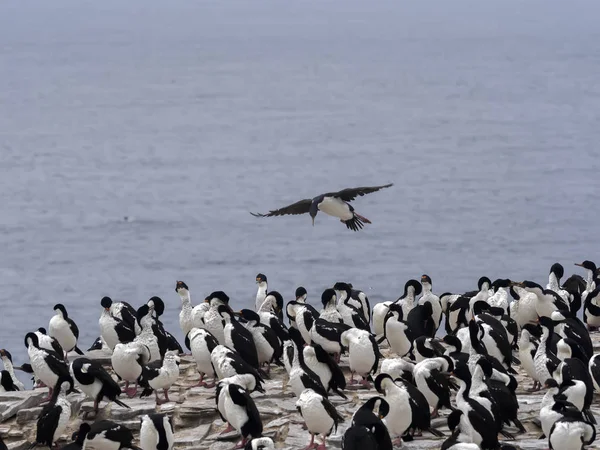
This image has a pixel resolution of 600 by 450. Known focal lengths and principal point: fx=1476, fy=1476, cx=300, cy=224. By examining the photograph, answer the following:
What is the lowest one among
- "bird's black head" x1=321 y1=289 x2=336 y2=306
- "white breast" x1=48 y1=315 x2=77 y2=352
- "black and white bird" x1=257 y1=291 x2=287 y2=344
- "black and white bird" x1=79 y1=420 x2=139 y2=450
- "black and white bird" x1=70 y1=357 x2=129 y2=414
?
"black and white bird" x1=79 y1=420 x2=139 y2=450

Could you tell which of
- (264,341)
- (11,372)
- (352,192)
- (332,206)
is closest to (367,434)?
(264,341)

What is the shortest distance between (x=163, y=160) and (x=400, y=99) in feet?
95.6

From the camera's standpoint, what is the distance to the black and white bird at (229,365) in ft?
56.0

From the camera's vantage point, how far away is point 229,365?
672 inches

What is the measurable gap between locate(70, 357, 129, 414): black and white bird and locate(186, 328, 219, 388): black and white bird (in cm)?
117

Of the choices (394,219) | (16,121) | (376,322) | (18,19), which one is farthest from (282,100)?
(18,19)

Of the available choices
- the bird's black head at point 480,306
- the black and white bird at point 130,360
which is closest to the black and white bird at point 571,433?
the bird's black head at point 480,306

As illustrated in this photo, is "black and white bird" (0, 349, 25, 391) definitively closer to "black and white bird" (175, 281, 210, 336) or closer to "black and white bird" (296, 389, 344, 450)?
"black and white bird" (175, 281, 210, 336)

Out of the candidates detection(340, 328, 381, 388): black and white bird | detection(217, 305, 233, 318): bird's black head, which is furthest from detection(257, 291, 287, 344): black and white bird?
detection(340, 328, 381, 388): black and white bird

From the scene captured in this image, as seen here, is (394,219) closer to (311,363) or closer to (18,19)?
(311,363)

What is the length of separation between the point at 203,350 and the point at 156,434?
8.48 ft

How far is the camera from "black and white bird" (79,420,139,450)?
1572 centimetres

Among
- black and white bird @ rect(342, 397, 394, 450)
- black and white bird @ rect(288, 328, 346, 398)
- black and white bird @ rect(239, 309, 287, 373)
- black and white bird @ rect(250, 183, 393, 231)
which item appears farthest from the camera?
black and white bird @ rect(250, 183, 393, 231)

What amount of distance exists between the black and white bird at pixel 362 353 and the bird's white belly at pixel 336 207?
5635mm
